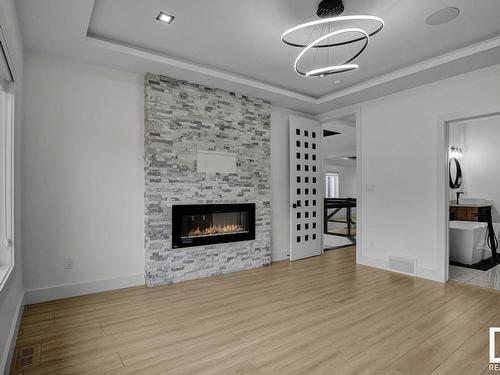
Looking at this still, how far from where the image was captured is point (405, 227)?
4262 mm

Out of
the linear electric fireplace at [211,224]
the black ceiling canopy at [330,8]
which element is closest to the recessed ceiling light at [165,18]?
the black ceiling canopy at [330,8]

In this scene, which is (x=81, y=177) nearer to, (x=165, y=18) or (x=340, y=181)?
(x=165, y=18)

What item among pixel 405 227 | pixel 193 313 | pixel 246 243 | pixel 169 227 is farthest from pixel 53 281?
pixel 405 227

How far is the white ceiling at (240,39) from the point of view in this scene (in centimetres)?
252

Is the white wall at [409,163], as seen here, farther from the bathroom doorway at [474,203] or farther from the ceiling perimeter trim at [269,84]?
the ceiling perimeter trim at [269,84]

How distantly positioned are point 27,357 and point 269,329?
5.97ft

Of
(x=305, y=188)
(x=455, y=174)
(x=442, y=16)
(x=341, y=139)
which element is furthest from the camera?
(x=341, y=139)

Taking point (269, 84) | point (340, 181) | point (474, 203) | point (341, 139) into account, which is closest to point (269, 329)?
point (269, 84)

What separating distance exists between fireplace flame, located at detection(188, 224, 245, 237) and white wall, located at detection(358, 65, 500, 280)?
2.10 meters

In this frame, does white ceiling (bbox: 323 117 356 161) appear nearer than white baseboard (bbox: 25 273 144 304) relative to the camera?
No

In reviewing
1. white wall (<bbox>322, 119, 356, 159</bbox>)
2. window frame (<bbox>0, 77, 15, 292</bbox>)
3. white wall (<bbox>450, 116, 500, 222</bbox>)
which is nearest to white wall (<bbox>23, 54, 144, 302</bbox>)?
window frame (<bbox>0, 77, 15, 292</bbox>)

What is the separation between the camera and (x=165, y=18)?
8.91 feet

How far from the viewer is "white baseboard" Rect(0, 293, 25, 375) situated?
5.92 feet

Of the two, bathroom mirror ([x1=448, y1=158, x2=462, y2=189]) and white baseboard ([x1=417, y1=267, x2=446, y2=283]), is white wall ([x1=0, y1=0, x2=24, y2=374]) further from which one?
bathroom mirror ([x1=448, y1=158, x2=462, y2=189])
